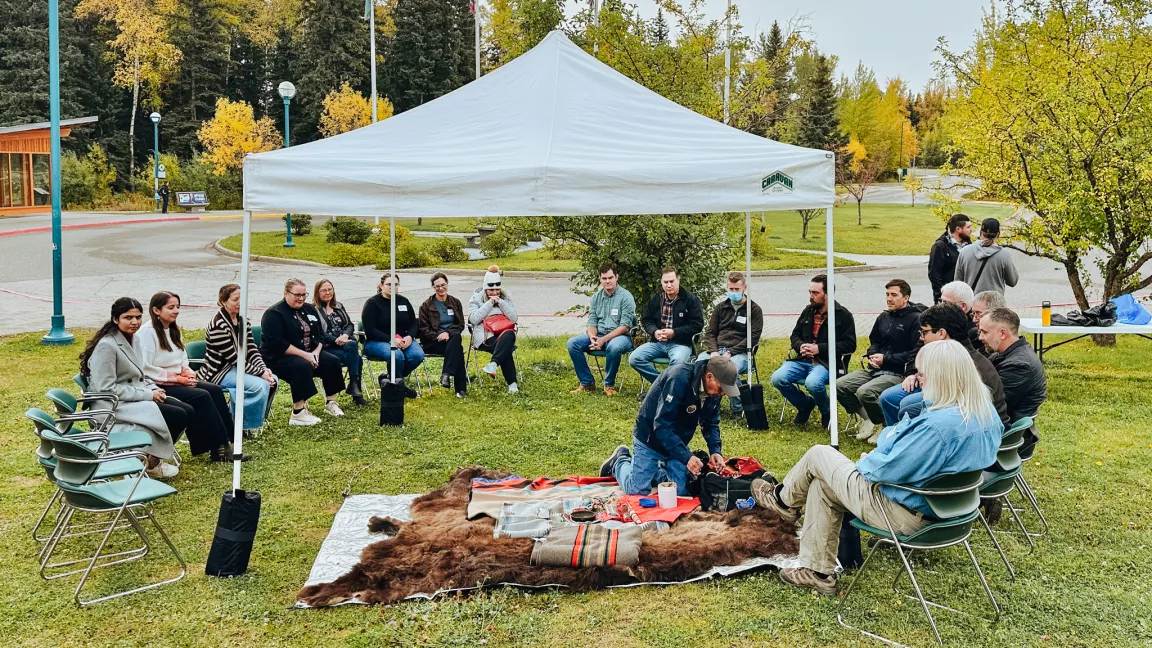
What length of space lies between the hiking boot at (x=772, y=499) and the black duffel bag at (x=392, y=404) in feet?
12.0

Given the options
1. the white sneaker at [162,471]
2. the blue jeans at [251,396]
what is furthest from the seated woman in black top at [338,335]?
the white sneaker at [162,471]

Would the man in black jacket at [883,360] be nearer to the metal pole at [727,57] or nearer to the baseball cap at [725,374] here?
the baseball cap at [725,374]

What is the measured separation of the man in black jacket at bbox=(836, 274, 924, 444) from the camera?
759cm

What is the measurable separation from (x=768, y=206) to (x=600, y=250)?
18.5 ft

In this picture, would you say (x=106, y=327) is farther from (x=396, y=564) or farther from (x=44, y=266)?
(x=44, y=266)

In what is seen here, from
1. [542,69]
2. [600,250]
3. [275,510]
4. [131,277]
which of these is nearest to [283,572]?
[275,510]

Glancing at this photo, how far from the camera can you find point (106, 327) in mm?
6410

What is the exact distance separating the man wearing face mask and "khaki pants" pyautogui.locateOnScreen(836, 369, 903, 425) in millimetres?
1179

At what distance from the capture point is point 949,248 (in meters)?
9.66

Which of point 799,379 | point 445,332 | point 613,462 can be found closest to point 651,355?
point 799,379

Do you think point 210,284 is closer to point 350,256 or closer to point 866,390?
point 350,256

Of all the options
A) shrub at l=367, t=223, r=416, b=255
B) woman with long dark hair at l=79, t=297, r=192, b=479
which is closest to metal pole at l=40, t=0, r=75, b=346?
woman with long dark hair at l=79, t=297, r=192, b=479

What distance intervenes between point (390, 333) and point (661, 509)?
465cm

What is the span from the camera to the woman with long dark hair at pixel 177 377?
695 cm
